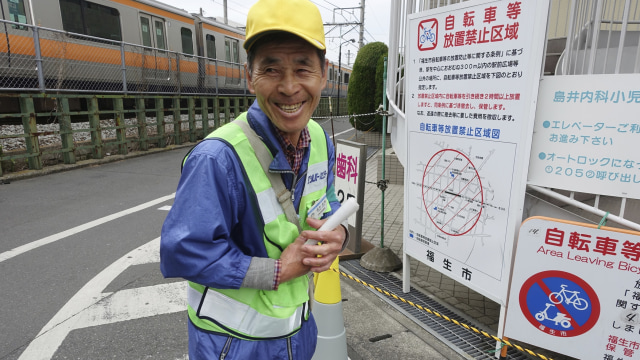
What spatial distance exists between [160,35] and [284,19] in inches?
564

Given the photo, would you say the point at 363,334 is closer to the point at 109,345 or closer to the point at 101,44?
the point at 109,345

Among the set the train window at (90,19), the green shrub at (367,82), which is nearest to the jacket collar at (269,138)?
the green shrub at (367,82)

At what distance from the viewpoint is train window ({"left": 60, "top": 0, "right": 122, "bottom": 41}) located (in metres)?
10.1

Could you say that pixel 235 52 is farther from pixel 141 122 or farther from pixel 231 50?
pixel 141 122

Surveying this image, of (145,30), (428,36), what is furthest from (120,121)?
(428,36)

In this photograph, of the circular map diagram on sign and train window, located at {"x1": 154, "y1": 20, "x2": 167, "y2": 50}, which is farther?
train window, located at {"x1": 154, "y1": 20, "x2": 167, "y2": 50}

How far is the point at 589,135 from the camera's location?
2.28 meters

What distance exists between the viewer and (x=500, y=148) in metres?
2.62

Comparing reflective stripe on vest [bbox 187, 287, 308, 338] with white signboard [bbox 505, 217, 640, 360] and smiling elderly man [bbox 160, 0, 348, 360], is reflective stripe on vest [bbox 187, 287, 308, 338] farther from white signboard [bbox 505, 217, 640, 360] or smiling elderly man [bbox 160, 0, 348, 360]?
white signboard [bbox 505, 217, 640, 360]

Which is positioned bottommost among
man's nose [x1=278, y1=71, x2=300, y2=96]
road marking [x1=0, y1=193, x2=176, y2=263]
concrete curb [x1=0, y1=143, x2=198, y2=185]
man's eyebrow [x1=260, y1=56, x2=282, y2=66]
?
road marking [x1=0, y1=193, x2=176, y2=263]

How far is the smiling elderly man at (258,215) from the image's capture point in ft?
3.82

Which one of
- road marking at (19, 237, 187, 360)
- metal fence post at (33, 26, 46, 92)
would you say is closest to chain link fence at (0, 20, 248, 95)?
metal fence post at (33, 26, 46, 92)

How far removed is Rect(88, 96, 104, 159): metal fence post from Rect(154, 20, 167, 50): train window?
4421 mm

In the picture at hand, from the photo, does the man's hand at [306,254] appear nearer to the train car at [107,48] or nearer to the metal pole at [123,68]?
the train car at [107,48]
